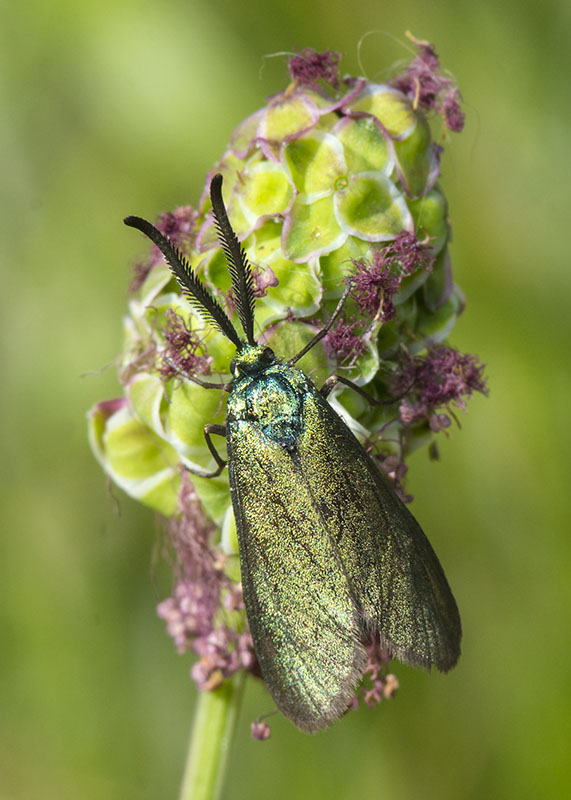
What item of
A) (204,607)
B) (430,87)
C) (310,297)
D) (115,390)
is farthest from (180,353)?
(115,390)

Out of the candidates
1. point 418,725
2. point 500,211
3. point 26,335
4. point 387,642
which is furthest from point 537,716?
point 26,335

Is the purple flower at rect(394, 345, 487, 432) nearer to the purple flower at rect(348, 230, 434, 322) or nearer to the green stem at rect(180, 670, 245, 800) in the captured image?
the purple flower at rect(348, 230, 434, 322)

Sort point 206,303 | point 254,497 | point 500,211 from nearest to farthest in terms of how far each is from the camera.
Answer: point 206,303
point 254,497
point 500,211

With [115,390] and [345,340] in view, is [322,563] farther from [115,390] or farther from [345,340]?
[115,390]

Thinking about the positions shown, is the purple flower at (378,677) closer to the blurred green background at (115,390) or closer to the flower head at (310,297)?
the flower head at (310,297)

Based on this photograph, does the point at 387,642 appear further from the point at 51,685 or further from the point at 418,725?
the point at 51,685

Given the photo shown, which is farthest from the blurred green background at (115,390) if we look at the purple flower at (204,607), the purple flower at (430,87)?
the purple flower at (430,87)
